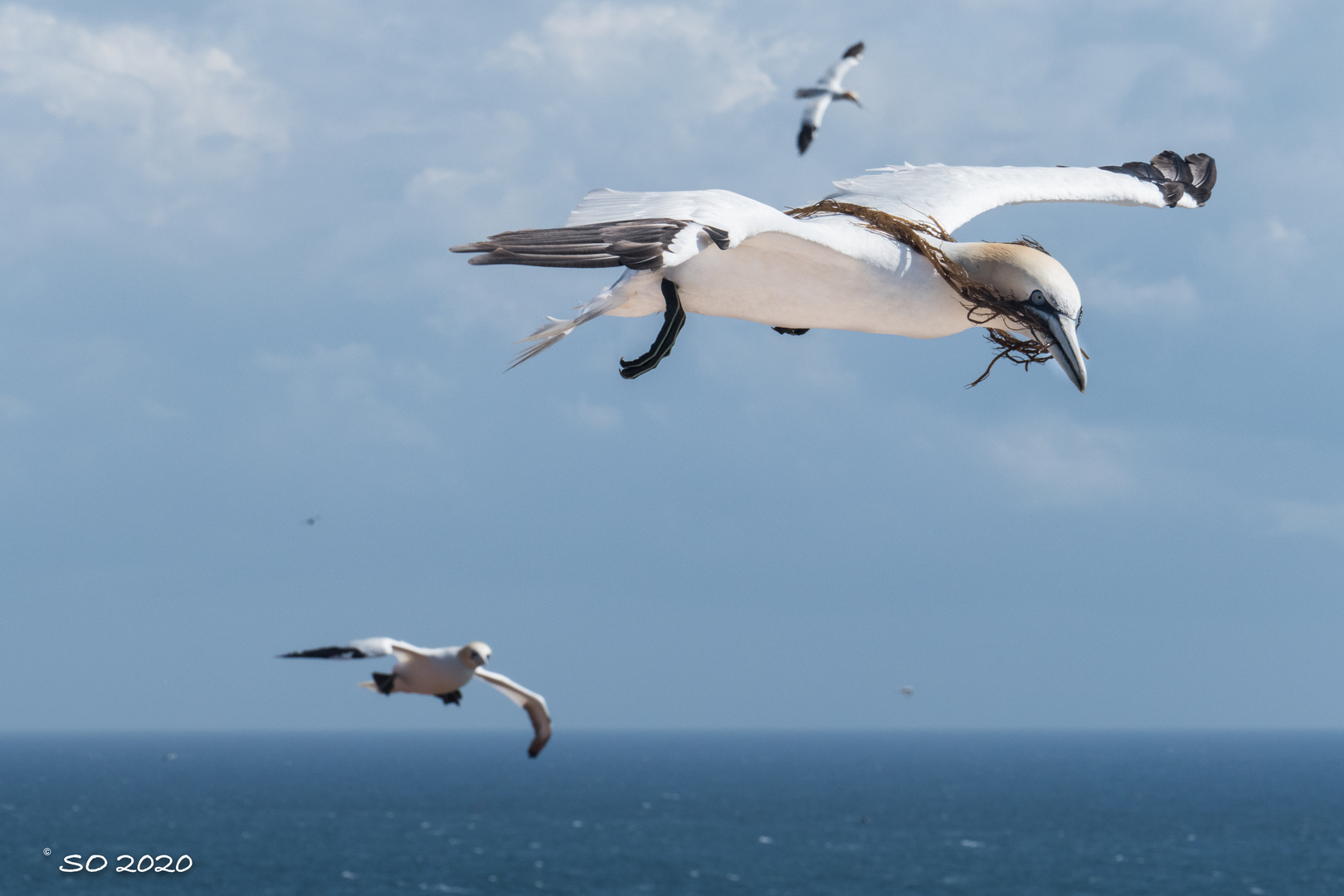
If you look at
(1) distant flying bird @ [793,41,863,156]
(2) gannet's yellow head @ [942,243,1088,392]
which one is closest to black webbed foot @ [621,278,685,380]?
(2) gannet's yellow head @ [942,243,1088,392]

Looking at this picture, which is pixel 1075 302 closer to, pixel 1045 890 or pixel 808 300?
pixel 808 300

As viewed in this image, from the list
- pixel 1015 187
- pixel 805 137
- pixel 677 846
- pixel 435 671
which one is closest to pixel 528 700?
pixel 435 671

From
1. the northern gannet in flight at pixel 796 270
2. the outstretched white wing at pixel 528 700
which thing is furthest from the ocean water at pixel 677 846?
the northern gannet in flight at pixel 796 270

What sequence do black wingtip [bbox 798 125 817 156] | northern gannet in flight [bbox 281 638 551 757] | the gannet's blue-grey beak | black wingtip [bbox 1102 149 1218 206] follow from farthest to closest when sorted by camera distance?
black wingtip [bbox 798 125 817 156] → northern gannet in flight [bbox 281 638 551 757] → black wingtip [bbox 1102 149 1218 206] → the gannet's blue-grey beak

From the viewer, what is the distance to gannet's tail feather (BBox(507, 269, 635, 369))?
5.84 metres

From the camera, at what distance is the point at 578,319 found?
19.4ft

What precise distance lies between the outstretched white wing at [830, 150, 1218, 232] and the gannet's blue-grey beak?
1.73 meters

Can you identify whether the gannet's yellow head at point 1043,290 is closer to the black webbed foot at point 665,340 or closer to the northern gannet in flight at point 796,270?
the northern gannet in flight at point 796,270

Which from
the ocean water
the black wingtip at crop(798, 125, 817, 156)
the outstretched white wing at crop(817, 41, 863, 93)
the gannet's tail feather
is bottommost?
the ocean water

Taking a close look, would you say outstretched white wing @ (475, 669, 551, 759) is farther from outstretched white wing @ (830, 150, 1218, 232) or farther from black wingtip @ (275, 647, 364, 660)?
outstretched white wing @ (830, 150, 1218, 232)

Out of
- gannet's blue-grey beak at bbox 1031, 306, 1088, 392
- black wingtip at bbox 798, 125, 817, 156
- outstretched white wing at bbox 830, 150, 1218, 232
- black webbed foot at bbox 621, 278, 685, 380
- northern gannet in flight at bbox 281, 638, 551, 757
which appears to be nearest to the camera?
black webbed foot at bbox 621, 278, 685, 380

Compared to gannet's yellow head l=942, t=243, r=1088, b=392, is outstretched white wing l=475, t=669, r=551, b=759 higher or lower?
lower

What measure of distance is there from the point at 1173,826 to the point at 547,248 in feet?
591

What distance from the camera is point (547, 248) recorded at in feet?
18.0
